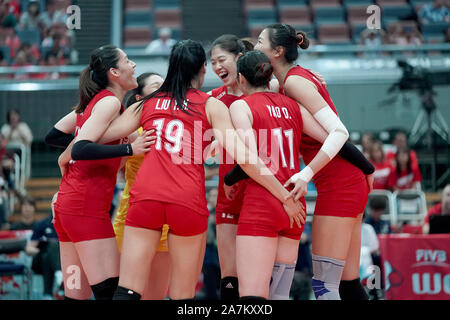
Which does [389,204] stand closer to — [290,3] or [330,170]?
[330,170]

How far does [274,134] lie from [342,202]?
68cm

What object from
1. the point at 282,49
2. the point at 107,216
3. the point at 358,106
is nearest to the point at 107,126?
the point at 107,216

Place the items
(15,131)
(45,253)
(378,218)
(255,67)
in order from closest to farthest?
(255,67) → (45,253) → (378,218) → (15,131)

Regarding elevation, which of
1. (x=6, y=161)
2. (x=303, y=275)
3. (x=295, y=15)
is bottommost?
(x=303, y=275)

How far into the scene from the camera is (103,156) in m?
3.31

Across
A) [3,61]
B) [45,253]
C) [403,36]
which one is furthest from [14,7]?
[403,36]

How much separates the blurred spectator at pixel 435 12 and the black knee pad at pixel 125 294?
1077 centimetres

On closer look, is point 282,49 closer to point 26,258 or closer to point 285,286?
point 285,286

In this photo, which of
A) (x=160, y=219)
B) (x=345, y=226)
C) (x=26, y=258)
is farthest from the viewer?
(x=26, y=258)

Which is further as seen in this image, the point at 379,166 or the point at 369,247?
the point at 379,166

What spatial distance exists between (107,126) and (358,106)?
7145mm

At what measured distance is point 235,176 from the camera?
3502 mm

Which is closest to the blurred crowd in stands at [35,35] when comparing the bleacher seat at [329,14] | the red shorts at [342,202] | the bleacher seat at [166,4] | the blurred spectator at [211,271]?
the bleacher seat at [166,4]

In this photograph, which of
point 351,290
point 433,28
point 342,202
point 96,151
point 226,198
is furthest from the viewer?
point 433,28
